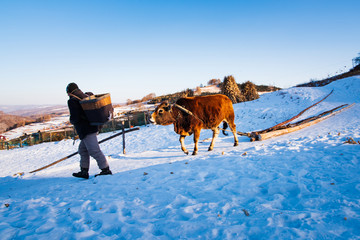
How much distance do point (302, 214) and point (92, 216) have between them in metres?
2.73

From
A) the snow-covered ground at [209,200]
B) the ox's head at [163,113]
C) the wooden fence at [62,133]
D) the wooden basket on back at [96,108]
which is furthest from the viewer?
the wooden fence at [62,133]

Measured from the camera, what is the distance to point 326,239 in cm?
165

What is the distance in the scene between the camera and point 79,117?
399 cm

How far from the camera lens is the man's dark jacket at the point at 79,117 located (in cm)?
393

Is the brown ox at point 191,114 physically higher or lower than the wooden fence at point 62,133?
higher

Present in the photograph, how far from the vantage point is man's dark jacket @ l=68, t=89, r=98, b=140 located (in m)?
3.93

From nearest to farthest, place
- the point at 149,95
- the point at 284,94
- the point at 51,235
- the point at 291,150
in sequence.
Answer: the point at 51,235
the point at 291,150
the point at 284,94
the point at 149,95

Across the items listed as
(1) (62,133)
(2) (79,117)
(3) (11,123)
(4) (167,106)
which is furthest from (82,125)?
(3) (11,123)

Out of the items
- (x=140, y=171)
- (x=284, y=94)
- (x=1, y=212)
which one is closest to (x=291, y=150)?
(x=140, y=171)

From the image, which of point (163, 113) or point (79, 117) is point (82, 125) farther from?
point (163, 113)

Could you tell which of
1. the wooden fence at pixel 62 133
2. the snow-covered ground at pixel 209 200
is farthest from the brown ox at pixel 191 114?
the wooden fence at pixel 62 133

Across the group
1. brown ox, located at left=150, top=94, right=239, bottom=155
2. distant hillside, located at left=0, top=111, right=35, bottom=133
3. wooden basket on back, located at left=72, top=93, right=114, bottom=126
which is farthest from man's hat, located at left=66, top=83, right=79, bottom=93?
distant hillside, located at left=0, top=111, right=35, bottom=133

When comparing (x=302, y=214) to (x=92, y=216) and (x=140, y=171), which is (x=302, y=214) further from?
(x=140, y=171)

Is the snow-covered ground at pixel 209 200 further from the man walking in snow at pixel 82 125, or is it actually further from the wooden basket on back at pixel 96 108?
the wooden basket on back at pixel 96 108
